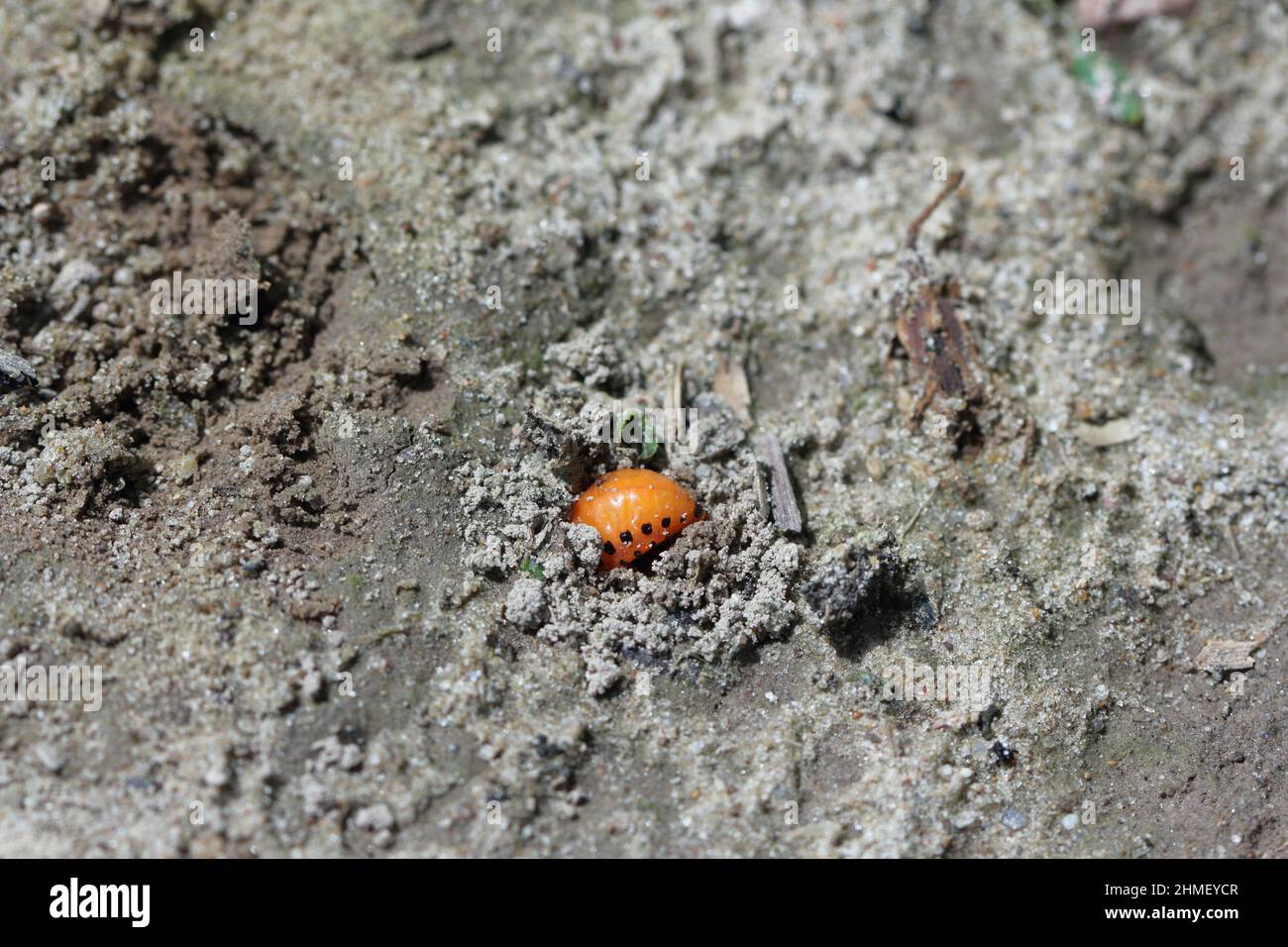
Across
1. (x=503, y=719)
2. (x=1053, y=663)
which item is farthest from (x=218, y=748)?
(x=1053, y=663)

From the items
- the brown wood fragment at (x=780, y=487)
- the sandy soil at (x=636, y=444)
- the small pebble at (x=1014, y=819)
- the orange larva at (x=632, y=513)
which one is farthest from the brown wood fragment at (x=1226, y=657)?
the orange larva at (x=632, y=513)

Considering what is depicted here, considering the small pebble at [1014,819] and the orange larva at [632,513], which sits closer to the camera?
the small pebble at [1014,819]

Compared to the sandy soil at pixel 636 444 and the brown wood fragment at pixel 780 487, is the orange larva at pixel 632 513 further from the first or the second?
the brown wood fragment at pixel 780 487

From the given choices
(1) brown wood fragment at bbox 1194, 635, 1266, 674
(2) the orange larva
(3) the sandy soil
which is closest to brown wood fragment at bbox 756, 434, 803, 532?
(3) the sandy soil

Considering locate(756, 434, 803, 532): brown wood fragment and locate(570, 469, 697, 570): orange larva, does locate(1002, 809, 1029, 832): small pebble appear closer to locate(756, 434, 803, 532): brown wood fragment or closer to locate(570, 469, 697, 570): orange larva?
locate(756, 434, 803, 532): brown wood fragment

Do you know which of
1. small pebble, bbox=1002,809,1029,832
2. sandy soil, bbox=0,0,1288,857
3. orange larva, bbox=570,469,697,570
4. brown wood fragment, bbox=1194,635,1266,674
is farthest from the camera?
brown wood fragment, bbox=1194,635,1266,674

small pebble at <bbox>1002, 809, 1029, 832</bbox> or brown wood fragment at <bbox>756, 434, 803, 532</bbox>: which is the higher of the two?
brown wood fragment at <bbox>756, 434, 803, 532</bbox>
